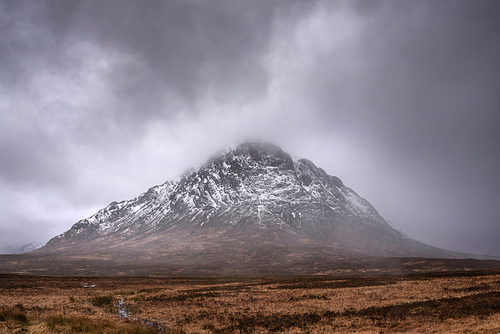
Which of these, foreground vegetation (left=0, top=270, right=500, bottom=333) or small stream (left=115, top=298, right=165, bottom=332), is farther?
small stream (left=115, top=298, right=165, bottom=332)

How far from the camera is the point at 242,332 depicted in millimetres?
17484

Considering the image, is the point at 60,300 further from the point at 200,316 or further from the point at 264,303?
the point at 264,303

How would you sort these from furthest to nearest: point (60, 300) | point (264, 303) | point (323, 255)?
1. point (323, 255)
2. point (60, 300)
3. point (264, 303)

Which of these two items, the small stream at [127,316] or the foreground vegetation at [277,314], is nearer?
the foreground vegetation at [277,314]

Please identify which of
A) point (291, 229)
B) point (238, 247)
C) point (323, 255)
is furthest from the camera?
point (291, 229)

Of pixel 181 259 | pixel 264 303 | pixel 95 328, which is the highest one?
pixel 95 328

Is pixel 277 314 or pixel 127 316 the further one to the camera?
pixel 127 316

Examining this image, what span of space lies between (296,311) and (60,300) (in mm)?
28404

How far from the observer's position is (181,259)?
429 ft

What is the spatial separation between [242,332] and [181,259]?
408 ft

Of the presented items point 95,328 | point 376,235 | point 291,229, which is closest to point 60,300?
point 95,328

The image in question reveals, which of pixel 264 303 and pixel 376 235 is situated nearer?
pixel 264 303

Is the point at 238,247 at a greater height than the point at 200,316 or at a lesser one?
lesser

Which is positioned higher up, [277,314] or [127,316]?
[127,316]
